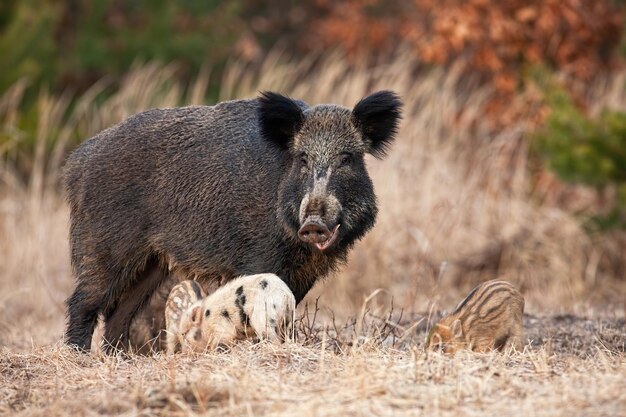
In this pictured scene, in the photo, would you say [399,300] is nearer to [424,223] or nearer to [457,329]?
[424,223]

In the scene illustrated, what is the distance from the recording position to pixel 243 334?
6.39m

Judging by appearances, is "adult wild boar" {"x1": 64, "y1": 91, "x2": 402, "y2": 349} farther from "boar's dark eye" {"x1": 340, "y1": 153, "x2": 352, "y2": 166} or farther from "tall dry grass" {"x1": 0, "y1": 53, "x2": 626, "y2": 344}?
"tall dry grass" {"x1": 0, "y1": 53, "x2": 626, "y2": 344}

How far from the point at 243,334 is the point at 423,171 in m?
5.60

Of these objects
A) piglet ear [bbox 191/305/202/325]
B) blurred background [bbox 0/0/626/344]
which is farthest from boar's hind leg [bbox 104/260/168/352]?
piglet ear [bbox 191/305/202/325]

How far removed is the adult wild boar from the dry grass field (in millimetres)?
486

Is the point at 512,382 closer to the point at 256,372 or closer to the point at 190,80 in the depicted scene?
the point at 256,372

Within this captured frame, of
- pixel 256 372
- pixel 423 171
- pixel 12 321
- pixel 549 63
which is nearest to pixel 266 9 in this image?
pixel 549 63

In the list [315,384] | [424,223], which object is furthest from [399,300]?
[315,384]

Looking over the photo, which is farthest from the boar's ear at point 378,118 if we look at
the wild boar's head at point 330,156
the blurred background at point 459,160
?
the blurred background at point 459,160

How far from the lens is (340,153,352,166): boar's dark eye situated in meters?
6.91

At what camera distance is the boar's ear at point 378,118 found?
23.2 feet

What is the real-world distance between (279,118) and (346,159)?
0.51 m

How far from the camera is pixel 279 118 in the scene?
7039 mm

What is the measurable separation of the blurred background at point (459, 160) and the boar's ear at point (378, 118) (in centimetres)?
124
